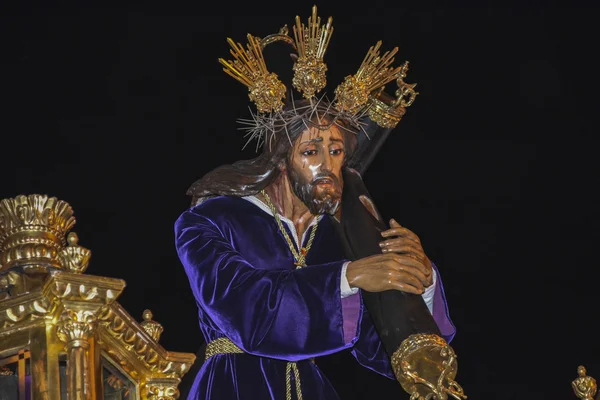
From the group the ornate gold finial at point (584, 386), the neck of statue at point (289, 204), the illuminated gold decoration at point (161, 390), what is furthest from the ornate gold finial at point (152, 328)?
the ornate gold finial at point (584, 386)

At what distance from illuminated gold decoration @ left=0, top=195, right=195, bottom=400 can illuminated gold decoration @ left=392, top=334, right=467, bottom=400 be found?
64cm

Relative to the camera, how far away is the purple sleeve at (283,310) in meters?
3.77

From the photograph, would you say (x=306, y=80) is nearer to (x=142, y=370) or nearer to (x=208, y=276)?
(x=208, y=276)

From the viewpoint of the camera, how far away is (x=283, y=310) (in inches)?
148

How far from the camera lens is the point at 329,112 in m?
4.15

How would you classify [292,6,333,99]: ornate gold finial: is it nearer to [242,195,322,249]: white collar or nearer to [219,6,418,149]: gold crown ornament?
[219,6,418,149]: gold crown ornament

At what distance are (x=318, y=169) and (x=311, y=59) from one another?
37 cm

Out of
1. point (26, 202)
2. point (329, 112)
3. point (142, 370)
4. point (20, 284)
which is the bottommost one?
point (142, 370)

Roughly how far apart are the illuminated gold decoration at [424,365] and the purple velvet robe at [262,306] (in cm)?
21

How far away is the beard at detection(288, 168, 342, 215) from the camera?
402cm

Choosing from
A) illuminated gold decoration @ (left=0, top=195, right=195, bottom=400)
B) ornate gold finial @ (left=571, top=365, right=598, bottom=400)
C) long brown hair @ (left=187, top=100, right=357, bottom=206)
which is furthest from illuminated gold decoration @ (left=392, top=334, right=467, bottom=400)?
long brown hair @ (left=187, top=100, right=357, bottom=206)

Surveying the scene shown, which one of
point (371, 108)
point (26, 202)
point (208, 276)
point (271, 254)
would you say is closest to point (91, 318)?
point (26, 202)

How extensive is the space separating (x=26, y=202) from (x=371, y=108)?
145 centimetres

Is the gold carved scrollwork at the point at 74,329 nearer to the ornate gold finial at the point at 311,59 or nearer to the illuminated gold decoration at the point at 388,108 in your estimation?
the ornate gold finial at the point at 311,59
